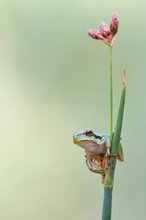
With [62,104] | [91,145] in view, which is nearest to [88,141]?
[91,145]

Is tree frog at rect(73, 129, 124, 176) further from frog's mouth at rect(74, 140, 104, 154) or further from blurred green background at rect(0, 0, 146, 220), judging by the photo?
blurred green background at rect(0, 0, 146, 220)

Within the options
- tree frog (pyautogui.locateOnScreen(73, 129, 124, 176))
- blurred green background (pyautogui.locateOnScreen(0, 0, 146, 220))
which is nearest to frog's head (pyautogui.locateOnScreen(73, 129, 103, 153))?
tree frog (pyautogui.locateOnScreen(73, 129, 124, 176))

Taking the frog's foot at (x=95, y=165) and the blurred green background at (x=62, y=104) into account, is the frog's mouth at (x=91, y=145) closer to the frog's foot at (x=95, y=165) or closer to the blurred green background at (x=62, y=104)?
the frog's foot at (x=95, y=165)

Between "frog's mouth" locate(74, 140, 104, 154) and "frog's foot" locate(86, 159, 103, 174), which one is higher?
"frog's mouth" locate(74, 140, 104, 154)

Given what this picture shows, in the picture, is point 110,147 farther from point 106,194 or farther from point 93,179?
point 93,179

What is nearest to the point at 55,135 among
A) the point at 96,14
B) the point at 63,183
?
the point at 63,183

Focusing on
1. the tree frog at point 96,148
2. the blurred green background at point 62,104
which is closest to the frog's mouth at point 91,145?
the tree frog at point 96,148
